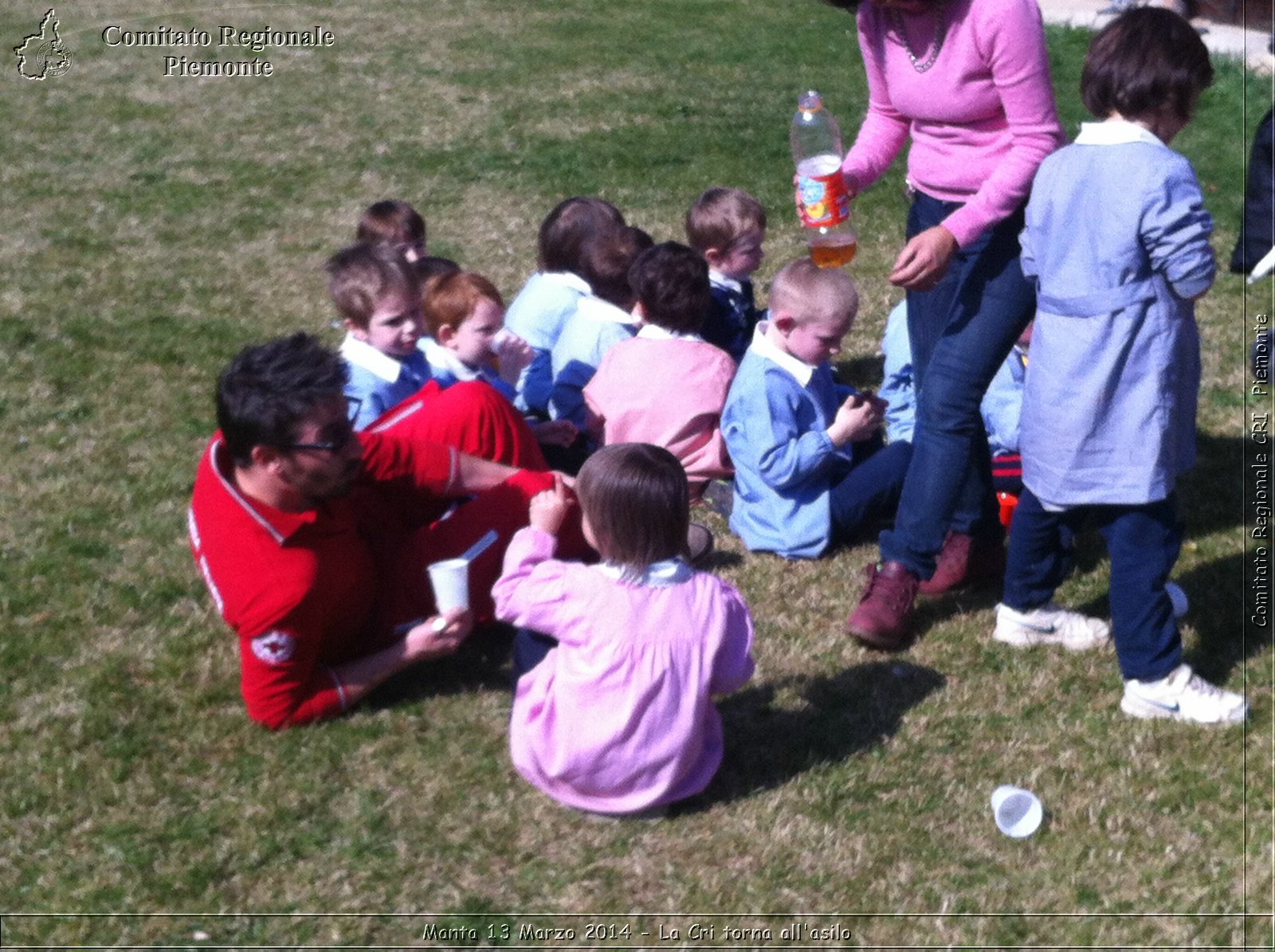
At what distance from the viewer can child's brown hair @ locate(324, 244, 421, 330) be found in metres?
5.04

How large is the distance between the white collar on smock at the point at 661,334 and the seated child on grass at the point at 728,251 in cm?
76

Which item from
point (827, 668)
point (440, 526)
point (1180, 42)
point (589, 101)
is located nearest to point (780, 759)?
point (827, 668)

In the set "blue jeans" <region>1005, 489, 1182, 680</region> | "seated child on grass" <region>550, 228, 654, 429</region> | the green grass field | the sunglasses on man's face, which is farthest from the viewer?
"seated child on grass" <region>550, 228, 654, 429</region>

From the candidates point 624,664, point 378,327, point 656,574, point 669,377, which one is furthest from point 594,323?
point 624,664

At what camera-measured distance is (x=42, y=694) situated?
14.5 ft

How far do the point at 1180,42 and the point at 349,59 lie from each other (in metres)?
11.8

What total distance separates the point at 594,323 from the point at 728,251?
2.93 ft

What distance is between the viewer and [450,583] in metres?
3.94

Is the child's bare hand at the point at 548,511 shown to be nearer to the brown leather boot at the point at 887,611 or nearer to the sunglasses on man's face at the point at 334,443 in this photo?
the sunglasses on man's face at the point at 334,443

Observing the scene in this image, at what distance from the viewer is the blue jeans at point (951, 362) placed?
4305 mm

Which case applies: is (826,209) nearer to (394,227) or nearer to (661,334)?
(661,334)

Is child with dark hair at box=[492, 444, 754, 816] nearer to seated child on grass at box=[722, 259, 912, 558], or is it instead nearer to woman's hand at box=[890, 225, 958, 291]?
woman's hand at box=[890, 225, 958, 291]

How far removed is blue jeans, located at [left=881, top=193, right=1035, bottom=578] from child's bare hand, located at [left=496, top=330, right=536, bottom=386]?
1647mm

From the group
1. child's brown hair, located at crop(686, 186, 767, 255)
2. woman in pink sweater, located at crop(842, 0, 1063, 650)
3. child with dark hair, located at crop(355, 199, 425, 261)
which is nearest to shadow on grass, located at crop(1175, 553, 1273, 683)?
woman in pink sweater, located at crop(842, 0, 1063, 650)
